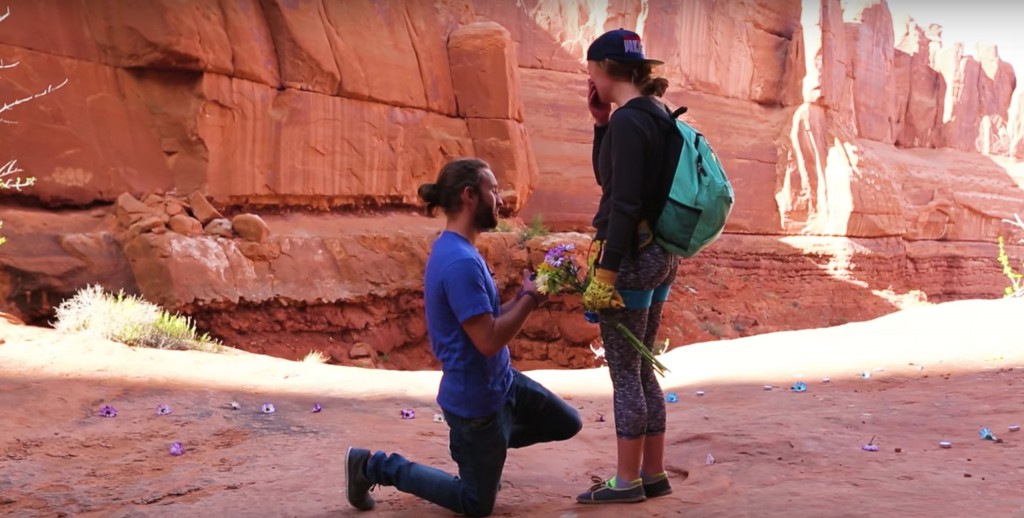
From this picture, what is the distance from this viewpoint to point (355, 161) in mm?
13984

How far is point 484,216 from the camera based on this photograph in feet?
11.3

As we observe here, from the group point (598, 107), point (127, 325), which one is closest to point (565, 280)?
point (598, 107)

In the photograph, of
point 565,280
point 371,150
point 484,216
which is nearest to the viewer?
point 565,280

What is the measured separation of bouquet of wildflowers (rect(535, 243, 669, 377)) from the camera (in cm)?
326

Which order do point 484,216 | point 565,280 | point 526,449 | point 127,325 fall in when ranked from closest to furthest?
1. point 565,280
2. point 484,216
3. point 526,449
4. point 127,325

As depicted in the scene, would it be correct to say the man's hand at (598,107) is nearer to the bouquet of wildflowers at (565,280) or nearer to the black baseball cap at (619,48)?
the black baseball cap at (619,48)

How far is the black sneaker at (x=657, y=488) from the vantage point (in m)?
3.47

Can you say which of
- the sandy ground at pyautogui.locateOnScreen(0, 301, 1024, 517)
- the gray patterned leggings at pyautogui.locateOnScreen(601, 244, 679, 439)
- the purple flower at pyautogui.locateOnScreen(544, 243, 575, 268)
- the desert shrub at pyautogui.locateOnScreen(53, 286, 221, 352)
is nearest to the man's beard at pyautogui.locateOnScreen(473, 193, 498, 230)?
the purple flower at pyautogui.locateOnScreen(544, 243, 575, 268)

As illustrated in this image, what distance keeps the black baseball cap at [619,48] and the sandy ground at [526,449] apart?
1720mm

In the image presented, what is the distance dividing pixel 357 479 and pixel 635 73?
76.5 inches

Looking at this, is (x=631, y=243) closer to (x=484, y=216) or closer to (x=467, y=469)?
(x=484, y=216)

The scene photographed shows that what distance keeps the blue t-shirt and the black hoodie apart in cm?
50

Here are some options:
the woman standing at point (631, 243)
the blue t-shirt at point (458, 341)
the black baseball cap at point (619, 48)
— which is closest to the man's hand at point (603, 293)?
the woman standing at point (631, 243)

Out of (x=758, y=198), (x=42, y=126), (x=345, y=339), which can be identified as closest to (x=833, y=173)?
(x=758, y=198)
